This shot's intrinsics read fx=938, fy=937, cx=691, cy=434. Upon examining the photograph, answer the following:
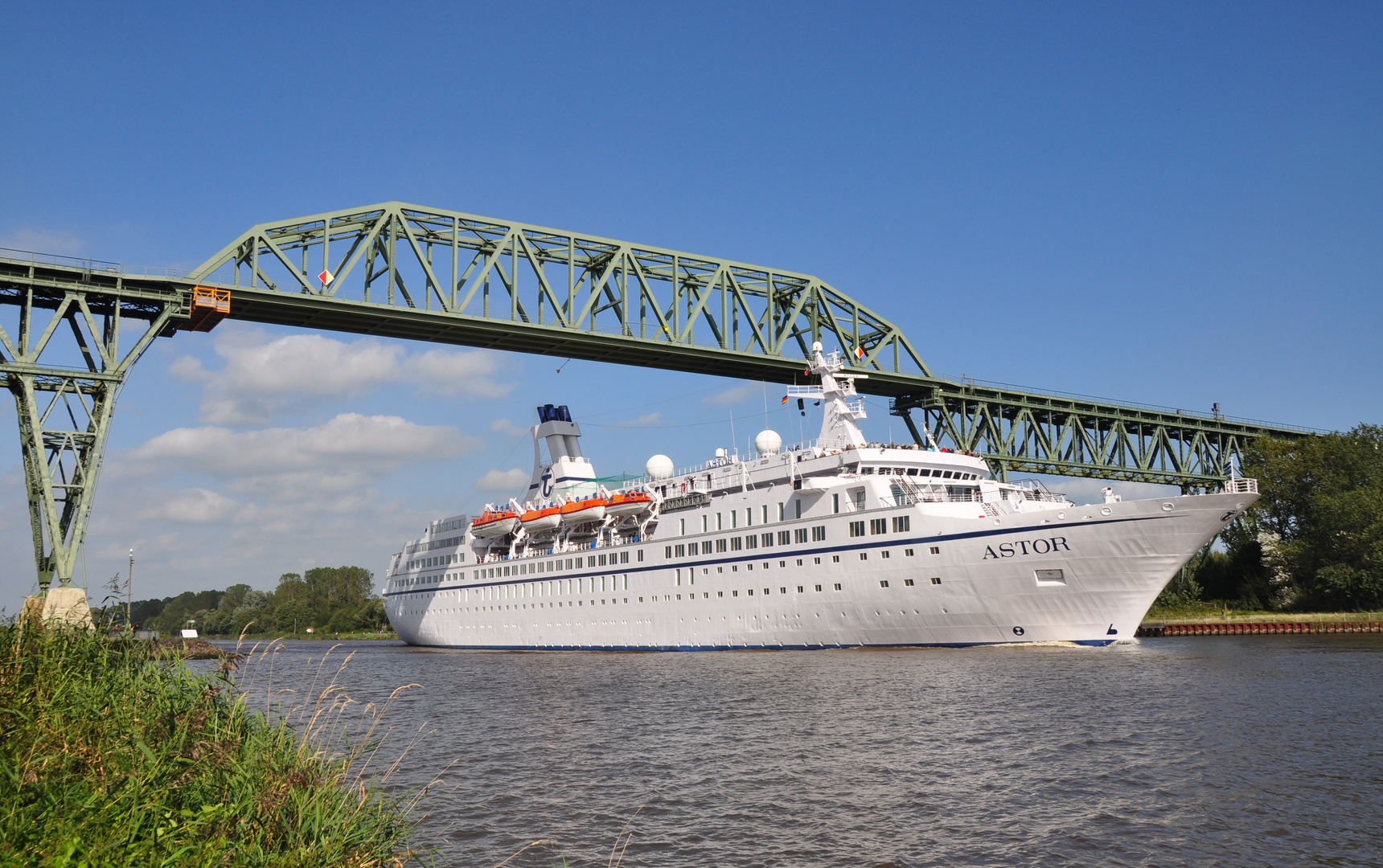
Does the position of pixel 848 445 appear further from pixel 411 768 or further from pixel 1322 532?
pixel 1322 532

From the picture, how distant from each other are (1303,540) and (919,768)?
196ft

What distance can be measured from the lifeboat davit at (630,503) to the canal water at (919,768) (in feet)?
74.0

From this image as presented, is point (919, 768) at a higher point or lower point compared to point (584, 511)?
lower

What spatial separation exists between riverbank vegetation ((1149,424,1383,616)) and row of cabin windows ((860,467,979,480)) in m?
31.5

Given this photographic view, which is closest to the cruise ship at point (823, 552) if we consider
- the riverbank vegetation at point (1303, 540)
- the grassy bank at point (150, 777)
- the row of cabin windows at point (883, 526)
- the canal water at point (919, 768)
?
the row of cabin windows at point (883, 526)

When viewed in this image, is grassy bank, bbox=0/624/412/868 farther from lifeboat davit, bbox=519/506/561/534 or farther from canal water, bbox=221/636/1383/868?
lifeboat davit, bbox=519/506/561/534

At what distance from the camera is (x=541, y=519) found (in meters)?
59.7

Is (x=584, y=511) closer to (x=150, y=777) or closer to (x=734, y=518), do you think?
(x=734, y=518)

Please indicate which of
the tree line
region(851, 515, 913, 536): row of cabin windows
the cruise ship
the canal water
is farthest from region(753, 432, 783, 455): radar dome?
the tree line

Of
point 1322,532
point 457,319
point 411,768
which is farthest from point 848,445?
point 1322,532

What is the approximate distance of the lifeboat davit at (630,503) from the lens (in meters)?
53.1

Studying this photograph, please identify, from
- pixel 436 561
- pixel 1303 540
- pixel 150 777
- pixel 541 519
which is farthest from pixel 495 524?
pixel 150 777

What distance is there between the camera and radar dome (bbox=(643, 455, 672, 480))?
56.7 meters

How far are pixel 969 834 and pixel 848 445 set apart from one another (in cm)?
3345
